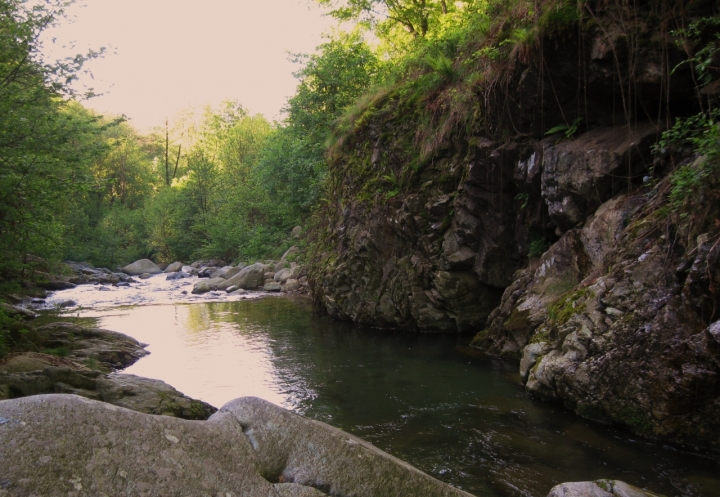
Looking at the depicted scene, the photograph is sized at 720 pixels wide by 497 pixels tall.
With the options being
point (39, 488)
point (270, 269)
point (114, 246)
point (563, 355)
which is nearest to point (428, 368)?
point (563, 355)

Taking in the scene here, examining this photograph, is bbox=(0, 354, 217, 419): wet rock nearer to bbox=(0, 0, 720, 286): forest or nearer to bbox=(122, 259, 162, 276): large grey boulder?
bbox=(0, 0, 720, 286): forest

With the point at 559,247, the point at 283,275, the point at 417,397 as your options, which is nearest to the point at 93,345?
the point at 417,397

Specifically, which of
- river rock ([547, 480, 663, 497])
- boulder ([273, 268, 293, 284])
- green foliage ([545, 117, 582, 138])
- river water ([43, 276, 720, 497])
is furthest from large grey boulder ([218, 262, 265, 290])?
river rock ([547, 480, 663, 497])

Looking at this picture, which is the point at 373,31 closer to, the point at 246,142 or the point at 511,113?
the point at 511,113

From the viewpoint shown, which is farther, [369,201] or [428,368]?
[369,201]

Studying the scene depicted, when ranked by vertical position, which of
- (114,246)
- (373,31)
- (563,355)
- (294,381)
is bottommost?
(294,381)

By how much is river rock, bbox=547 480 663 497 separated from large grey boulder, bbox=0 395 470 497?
114 cm

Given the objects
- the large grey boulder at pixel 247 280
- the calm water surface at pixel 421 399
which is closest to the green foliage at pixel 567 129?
the calm water surface at pixel 421 399

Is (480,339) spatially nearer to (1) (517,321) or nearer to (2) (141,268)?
(1) (517,321)

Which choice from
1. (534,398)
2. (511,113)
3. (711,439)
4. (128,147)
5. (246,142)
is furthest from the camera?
(128,147)

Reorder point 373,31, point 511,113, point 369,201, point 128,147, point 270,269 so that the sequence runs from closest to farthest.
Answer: point 511,113, point 369,201, point 373,31, point 270,269, point 128,147

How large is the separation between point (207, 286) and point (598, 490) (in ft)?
83.0

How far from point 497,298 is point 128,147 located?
174 feet

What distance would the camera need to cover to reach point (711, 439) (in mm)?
6008
